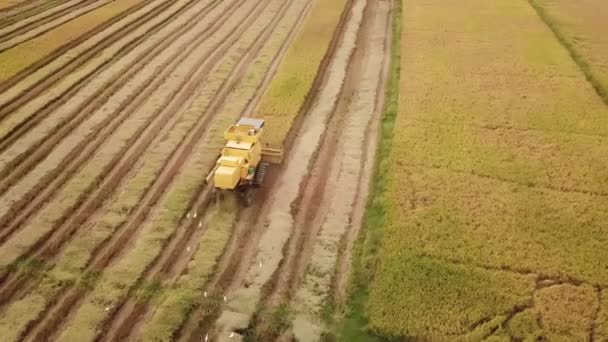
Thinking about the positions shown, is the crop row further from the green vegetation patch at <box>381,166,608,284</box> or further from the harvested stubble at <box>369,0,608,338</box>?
the green vegetation patch at <box>381,166,608,284</box>

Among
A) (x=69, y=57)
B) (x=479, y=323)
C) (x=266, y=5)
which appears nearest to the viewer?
(x=479, y=323)

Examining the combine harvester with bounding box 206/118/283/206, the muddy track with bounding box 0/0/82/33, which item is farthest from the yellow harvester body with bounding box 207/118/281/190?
the muddy track with bounding box 0/0/82/33

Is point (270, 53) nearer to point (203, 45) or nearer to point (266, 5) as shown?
point (203, 45)

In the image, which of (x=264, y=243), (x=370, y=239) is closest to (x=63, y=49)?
(x=264, y=243)

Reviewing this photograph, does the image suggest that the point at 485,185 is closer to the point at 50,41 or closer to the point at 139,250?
the point at 139,250

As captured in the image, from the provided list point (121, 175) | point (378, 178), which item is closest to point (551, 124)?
point (378, 178)

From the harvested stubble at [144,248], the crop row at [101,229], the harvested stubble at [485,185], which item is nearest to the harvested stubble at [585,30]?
the harvested stubble at [485,185]
